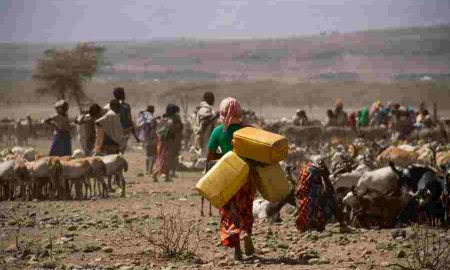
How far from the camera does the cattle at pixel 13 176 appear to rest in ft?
45.2

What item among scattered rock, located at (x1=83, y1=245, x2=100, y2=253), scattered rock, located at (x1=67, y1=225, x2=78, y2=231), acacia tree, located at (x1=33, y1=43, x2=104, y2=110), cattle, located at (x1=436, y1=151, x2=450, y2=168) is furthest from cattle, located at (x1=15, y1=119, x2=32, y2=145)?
scattered rock, located at (x1=83, y1=245, x2=100, y2=253)

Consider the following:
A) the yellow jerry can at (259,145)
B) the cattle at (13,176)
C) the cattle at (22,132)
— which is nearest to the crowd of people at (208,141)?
the yellow jerry can at (259,145)

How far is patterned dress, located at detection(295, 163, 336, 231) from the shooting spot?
33.5 feet

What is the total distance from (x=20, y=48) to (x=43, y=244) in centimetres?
14065

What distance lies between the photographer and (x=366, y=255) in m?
8.80

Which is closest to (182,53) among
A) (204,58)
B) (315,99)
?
(204,58)

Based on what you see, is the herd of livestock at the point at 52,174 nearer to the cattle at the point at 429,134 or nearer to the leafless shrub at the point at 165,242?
the leafless shrub at the point at 165,242

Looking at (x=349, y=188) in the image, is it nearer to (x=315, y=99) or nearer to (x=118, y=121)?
(x=118, y=121)

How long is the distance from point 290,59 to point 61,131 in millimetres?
106240

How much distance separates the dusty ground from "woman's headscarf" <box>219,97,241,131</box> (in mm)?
1314

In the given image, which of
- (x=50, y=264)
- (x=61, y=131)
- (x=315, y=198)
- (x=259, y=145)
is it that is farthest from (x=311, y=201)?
(x=61, y=131)

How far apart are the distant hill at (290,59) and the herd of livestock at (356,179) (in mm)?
83036

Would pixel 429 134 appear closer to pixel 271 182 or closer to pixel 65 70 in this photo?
pixel 271 182

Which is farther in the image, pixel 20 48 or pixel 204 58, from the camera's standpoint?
pixel 20 48
